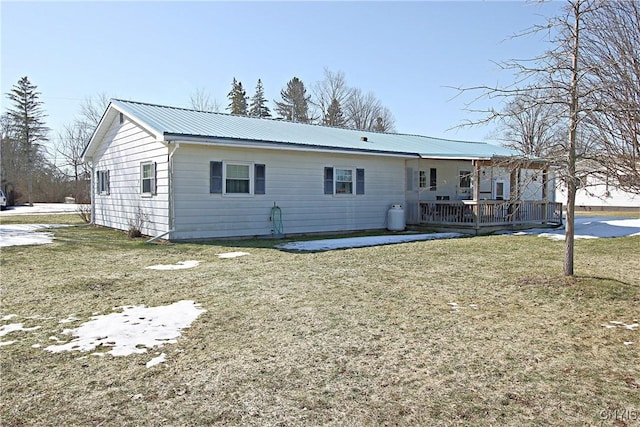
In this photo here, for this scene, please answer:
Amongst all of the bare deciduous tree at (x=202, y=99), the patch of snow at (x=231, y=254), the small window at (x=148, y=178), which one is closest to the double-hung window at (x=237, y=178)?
the small window at (x=148, y=178)

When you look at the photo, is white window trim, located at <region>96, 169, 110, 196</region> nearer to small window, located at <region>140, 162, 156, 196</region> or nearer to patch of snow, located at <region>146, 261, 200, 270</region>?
small window, located at <region>140, 162, 156, 196</region>

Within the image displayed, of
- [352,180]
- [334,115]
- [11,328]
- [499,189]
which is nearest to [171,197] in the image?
[352,180]

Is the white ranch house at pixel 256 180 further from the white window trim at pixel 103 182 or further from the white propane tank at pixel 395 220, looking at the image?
the white propane tank at pixel 395 220

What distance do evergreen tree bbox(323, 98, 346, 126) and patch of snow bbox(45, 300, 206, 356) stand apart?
3894 cm

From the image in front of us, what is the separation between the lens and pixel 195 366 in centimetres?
351

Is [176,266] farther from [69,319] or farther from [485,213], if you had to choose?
[485,213]

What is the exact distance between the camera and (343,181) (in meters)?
14.8

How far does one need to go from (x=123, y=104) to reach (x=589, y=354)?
13.8m

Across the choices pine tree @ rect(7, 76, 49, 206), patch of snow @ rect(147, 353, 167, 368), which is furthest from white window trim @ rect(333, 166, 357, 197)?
pine tree @ rect(7, 76, 49, 206)

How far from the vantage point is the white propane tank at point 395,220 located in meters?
15.4

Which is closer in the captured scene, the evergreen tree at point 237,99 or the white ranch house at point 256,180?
the white ranch house at point 256,180

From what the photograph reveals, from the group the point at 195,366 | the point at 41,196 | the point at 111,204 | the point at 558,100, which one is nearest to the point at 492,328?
the point at 195,366

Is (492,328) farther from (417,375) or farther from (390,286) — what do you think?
(390,286)

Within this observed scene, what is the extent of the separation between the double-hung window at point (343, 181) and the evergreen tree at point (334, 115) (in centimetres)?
2860
